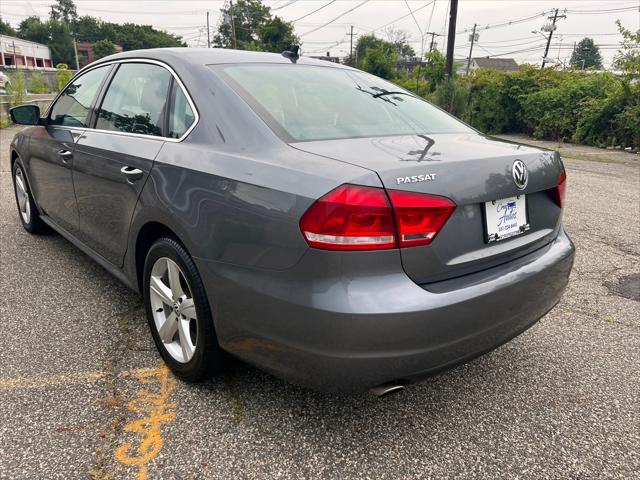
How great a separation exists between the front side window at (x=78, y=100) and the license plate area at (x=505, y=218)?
2618mm

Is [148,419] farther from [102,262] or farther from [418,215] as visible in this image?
[418,215]

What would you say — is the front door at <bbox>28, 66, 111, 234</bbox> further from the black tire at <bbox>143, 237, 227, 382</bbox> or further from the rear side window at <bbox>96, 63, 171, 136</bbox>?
the black tire at <bbox>143, 237, 227, 382</bbox>

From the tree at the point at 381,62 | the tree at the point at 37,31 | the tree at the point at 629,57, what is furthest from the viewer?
the tree at the point at 37,31

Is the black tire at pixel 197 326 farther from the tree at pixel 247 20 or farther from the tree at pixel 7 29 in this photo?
the tree at pixel 7 29

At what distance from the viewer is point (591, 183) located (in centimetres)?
852

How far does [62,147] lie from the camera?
337 cm

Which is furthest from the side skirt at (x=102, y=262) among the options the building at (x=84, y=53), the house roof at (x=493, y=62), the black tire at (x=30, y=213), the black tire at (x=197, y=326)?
the building at (x=84, y=53)

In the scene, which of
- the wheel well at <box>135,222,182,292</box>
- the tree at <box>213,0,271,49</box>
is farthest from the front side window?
the tree at <box>213,0,271,49</box>

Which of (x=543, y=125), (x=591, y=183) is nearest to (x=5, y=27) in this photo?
(x=543, y=125)

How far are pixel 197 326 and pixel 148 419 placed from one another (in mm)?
450

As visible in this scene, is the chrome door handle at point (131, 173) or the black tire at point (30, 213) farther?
the black tire at point (30, 213)

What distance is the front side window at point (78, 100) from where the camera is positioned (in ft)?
10.8

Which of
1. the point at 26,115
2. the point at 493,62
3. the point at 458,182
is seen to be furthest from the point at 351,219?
the point at 493,62

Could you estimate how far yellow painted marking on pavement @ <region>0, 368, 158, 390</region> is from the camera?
2.37m
